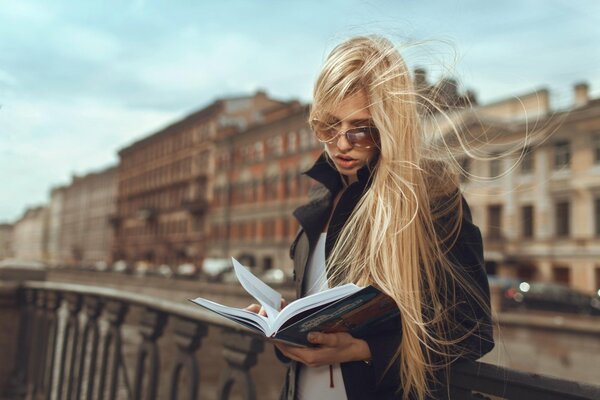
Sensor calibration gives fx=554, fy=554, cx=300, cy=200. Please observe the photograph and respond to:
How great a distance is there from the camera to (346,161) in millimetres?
1492

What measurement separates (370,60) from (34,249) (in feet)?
347

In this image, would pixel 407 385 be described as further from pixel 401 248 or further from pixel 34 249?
pixel 34 249

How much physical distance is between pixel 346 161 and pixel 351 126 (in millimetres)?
98

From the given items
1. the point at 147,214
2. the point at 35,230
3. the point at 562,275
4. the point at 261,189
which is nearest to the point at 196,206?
the point at 261,189

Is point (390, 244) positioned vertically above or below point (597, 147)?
below

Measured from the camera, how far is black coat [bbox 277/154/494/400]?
1.32 metres

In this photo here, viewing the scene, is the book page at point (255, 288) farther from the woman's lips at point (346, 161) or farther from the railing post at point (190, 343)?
the railing post at point (190, 343)

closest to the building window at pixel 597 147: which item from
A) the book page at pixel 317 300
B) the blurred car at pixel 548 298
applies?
the blurred car at pixel 548 298

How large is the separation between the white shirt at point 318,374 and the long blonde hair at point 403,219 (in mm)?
105

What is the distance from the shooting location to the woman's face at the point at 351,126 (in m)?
1.44

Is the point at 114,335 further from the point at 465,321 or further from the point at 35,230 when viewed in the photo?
the point at 35,230

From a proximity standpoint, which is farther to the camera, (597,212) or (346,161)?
(597,212)

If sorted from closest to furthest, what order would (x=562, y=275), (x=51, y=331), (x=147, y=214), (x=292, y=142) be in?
1. (x=51, y=331)
2. (x=562, y=275)
3. (x=292, y=142)
4. (x=147, y=214)

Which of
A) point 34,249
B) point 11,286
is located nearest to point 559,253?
point 11,286
